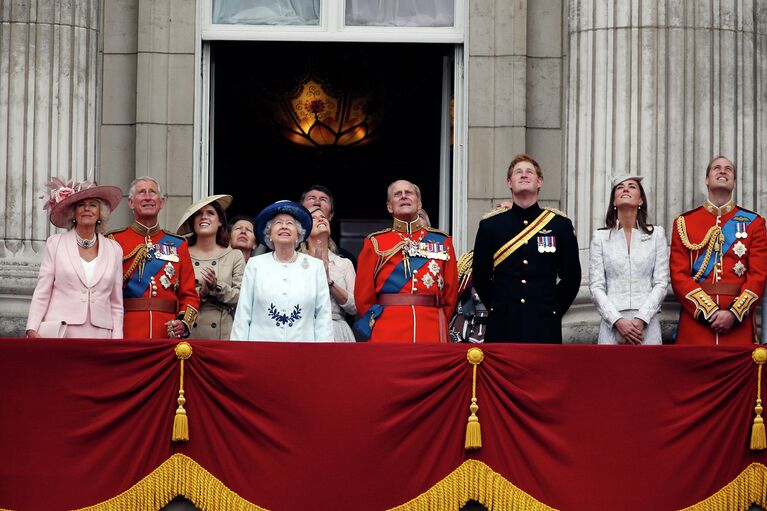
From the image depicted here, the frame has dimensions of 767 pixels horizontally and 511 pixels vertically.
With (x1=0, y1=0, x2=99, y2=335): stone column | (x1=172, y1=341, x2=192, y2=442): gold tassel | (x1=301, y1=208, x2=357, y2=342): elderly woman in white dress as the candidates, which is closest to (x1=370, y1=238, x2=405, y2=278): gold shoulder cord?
(x1=301, y1=208, x2=357, y2=342): elderly woman in white dress

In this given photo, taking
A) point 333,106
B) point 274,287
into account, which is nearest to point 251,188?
point 333,106

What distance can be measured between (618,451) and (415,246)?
2266mm

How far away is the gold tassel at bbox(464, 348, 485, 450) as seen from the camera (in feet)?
37.6

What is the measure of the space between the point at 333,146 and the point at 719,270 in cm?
939

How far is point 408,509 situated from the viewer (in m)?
11.4

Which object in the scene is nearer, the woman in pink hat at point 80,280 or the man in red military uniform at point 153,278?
the woman in pink hat at point 80,280

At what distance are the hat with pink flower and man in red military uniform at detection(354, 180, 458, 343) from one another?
184 centimetres

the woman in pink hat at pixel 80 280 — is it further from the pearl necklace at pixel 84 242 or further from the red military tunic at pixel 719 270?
the red military tunic at pixel 719 270

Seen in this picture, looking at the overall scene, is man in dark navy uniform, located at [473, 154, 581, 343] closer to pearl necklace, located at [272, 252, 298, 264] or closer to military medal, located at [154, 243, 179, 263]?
pearl necklace, located at [272, 252, 298, 264]

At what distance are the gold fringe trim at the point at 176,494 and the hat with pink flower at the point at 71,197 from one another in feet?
7.12

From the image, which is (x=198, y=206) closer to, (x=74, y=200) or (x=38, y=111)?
(x=74, y=200)

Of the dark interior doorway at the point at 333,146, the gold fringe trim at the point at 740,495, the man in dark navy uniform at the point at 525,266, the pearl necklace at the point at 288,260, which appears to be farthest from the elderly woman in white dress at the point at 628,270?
the dark interior doorway at the point at 333,146

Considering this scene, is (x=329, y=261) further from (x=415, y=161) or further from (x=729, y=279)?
(x=415, y=161)

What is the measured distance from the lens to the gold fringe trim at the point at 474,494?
37.4 ft
